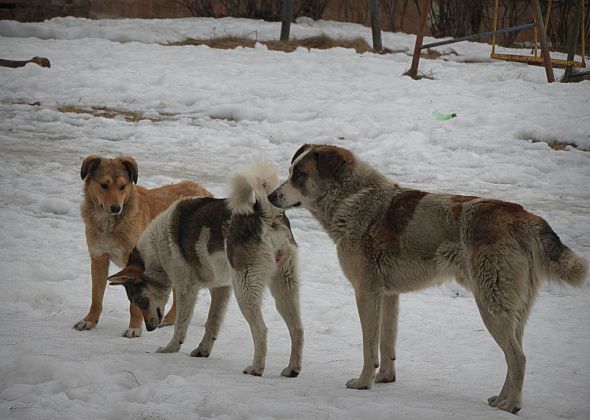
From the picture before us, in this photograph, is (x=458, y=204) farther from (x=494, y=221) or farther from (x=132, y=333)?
(x=132, y=333)

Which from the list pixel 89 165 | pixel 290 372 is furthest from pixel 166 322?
pixel 290 372

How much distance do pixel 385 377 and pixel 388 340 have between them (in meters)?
0.27

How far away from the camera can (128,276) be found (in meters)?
6.38

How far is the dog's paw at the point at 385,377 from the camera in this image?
5598mm

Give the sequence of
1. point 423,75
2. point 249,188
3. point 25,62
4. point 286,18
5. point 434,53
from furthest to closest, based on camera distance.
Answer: point 434,53 < point 286,18 < point 423,75 < point 25,62 < point 249,188

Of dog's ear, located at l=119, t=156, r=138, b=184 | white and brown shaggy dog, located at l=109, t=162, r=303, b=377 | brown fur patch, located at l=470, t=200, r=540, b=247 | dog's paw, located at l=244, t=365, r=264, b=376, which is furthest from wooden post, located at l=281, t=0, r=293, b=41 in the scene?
brown fur patch, located at l=470, t=200, r=540, b=247

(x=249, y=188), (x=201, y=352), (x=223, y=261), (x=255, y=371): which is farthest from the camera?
(x=201, y=352)

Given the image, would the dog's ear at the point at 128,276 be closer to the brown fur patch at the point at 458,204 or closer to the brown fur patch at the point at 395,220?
the brown fur patch at the point at 395,220

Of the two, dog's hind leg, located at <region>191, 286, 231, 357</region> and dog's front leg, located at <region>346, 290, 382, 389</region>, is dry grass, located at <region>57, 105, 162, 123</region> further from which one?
dog's front leg, located at <region>346, 290, 382, 389</region>

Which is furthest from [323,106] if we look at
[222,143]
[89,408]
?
[89,408]

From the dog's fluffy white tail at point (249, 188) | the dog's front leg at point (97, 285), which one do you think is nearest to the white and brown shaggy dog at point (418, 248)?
the dog's fluffy white tail at point (249, 188)

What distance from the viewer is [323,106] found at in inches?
620

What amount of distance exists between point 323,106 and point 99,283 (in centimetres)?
965

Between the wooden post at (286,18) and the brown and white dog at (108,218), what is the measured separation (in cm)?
1460
